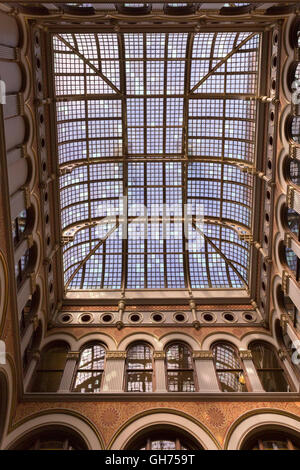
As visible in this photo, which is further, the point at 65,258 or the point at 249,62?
the point at 65,258

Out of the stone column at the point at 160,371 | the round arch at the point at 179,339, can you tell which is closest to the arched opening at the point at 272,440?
the stone column at the point at 160,371

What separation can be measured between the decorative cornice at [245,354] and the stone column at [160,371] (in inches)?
192

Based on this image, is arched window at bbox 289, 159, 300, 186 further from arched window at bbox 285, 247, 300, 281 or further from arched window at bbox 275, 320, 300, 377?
arched window at bbox 275, 320, 300, 377

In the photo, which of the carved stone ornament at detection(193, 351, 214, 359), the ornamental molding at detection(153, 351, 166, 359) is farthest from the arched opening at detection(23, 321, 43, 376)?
the carved stone ornament at detection(193, 351, 214, 359)

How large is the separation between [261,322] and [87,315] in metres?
12.4

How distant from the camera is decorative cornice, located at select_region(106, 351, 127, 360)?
21.9 m

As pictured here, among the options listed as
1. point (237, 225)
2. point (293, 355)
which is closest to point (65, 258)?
point (237, 225)

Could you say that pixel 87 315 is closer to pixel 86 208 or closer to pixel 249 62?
pixel 86 208

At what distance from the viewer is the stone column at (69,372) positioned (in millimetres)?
20469

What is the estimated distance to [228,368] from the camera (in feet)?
71.6

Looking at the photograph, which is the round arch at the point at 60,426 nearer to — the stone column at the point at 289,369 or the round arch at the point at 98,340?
the round arch at the point at 98,340

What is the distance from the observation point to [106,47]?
2628 cm

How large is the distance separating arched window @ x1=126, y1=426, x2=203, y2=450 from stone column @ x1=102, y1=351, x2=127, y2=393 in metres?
2.95
